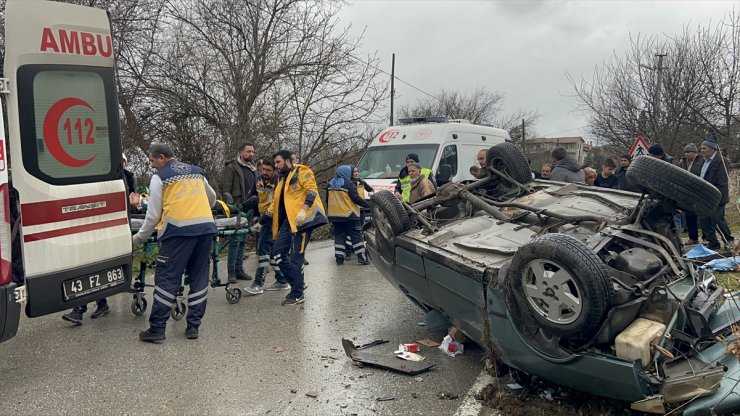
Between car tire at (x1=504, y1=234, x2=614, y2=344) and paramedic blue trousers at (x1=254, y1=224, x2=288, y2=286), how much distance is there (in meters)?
3.80

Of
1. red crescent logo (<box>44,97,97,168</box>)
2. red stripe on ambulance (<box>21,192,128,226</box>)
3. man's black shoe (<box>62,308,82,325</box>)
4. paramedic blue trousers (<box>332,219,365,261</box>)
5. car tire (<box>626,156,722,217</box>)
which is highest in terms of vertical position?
red crescent logo (<box>44,97,97,168</box>)

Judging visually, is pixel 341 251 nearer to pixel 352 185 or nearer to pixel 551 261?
pixel 352 185

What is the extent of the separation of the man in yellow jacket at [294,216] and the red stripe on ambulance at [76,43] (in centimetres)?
220

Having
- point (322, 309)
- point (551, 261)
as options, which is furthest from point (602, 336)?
point (322, 309)

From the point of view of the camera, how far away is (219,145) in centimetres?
1191

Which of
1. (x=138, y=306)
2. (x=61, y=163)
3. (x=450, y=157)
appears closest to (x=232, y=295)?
(x=138, y=306)

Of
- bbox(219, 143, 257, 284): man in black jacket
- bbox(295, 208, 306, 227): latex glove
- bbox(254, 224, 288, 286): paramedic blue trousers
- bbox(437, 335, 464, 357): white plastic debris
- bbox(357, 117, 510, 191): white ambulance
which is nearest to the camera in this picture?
bbox(437, 335, 464, 357): white plastic debris

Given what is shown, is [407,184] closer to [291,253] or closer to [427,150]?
[427,150]

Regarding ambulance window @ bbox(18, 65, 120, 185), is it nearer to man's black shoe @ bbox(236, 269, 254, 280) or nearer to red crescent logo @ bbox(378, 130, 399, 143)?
man's black shoe @ bbox(236, 269, 254, 280)

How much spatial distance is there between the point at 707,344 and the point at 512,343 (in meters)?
1.16

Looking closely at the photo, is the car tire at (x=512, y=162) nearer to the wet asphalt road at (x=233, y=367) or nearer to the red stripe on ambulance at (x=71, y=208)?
the wet asphalt road at (x=233, y=367)

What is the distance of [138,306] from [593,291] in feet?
14.3

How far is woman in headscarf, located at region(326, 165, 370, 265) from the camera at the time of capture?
25.6 ft

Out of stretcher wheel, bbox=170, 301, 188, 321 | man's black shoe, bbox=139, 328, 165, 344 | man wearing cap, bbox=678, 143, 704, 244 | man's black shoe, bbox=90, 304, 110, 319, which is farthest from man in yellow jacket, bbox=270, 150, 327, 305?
man wearing cap, bbox=678, 143, 704, 244
